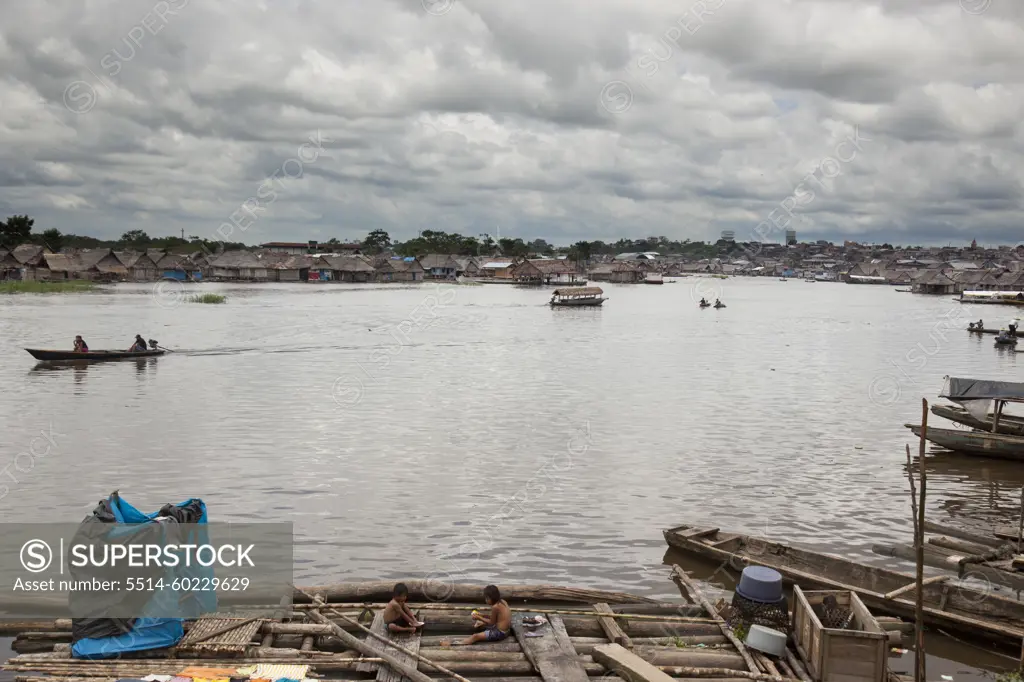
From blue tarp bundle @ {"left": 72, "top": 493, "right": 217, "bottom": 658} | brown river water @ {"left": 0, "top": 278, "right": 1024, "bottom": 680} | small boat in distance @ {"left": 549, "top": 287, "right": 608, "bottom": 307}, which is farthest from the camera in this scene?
small boat in distance @ {"left": 549, "top": 287, "right": 608, "bottom": 307}

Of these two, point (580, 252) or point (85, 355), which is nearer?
point (85, 355)

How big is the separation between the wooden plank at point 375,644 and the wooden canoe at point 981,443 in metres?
13.8

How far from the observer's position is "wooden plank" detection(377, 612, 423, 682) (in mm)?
6625

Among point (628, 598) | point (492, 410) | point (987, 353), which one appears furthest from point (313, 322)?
point (628, 598)

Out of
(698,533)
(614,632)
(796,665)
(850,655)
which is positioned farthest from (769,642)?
(698,533)

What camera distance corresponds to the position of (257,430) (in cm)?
1872

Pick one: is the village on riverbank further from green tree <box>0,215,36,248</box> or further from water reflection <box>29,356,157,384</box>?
water reflection <box>29,356,157,384</box>

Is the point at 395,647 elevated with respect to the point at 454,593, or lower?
elevated

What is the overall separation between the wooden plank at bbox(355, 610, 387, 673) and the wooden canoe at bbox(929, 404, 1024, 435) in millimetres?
14843

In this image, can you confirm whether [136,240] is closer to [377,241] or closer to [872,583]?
[377,241]

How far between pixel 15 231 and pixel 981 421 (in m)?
99.7

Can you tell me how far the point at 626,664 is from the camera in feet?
21.8

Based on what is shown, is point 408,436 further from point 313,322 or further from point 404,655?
point 313,322

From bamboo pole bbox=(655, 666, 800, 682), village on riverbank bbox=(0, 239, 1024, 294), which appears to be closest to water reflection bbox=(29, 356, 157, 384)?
bamboo pole bbox=(655, 666, 800, 682)
